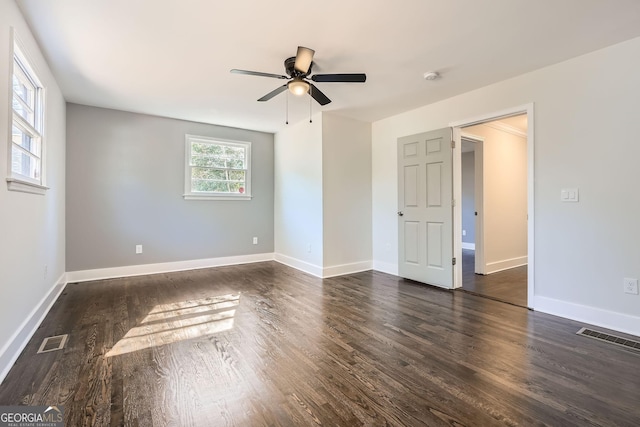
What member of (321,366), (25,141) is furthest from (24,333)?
(321,366)

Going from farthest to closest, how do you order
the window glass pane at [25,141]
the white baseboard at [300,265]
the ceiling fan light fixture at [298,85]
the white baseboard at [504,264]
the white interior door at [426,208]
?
the white baseboard at [504,264] → the white baseboard at [300,265] → the white interior door at [426,208] → the ceiling fan light fixture at [298,85] → the window glass pane at [25,141]

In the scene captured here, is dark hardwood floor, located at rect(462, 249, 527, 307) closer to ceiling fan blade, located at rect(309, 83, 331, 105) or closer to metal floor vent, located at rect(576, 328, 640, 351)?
metal floor vent, located at rect(576, 328, 640, 351)

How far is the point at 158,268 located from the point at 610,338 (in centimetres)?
550

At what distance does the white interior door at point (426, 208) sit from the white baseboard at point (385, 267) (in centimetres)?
15

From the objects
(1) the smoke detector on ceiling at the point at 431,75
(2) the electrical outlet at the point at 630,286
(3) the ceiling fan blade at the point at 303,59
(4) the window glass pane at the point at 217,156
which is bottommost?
(2) the electrical outlet at the point at 630,286

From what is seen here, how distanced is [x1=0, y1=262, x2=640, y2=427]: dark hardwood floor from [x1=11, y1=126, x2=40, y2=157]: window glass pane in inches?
62.7

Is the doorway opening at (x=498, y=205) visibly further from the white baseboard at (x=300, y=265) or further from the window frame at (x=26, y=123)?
the window frame at (x=26, y=123)

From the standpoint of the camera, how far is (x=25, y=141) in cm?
264

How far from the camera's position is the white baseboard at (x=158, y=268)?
4281 millimetres

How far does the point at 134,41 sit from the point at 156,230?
300 cm

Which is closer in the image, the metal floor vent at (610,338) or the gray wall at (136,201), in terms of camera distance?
the metal floor vent at (610,338)

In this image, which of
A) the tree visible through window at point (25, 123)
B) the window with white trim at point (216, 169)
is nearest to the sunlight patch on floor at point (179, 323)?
the tree visible through window at point (25, 123)

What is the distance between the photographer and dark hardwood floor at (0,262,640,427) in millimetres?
1557

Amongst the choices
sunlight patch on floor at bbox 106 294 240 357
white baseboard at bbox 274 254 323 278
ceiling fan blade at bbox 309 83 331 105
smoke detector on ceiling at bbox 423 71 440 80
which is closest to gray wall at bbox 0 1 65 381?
sunlight patch on floor at bbox 106 294 240 357
